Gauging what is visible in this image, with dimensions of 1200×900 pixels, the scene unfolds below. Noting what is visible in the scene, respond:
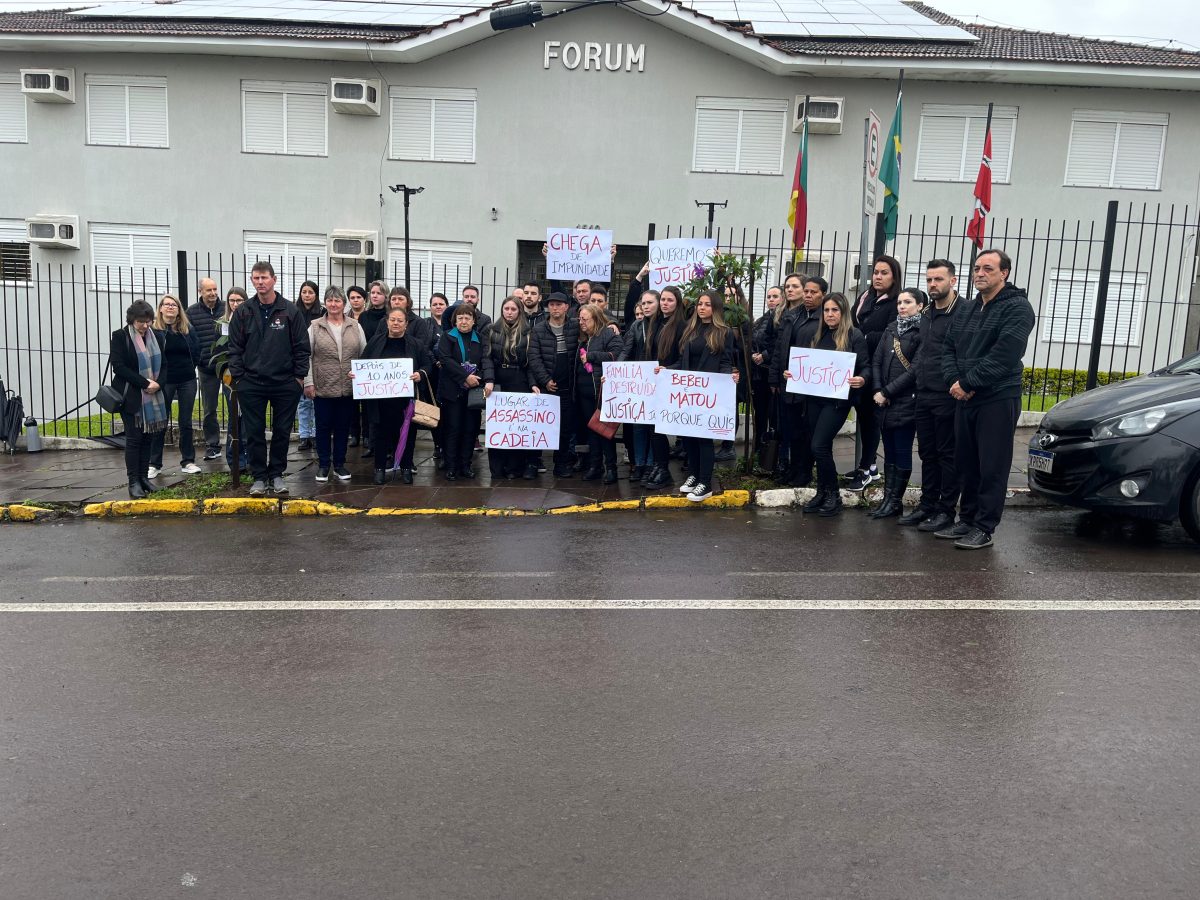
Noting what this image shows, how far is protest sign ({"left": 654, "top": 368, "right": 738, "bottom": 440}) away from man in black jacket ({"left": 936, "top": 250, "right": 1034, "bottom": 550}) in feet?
6.50

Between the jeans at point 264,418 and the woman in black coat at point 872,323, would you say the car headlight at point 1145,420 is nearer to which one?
the woman in black coat at point 872,323

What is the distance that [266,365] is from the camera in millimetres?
8883

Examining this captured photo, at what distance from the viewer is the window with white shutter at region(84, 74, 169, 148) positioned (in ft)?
65.6

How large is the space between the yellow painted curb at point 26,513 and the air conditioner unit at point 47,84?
46.9ft

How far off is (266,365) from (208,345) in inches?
95.4

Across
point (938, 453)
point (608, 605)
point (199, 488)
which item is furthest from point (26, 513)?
point (938, 453)

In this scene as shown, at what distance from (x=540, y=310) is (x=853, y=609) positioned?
Answer: 18.1 feet

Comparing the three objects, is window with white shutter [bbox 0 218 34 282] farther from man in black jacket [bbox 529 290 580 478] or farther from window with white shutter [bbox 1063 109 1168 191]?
window with white shutter [bbox 1063 109 1168 191]

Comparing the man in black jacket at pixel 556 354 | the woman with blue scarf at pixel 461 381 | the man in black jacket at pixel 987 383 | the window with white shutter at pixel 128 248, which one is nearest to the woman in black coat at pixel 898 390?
the man in black jacket at pixel 987 383

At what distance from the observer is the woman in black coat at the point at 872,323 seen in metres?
8.66

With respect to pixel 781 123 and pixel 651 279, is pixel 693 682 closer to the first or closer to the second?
pixel 651 279

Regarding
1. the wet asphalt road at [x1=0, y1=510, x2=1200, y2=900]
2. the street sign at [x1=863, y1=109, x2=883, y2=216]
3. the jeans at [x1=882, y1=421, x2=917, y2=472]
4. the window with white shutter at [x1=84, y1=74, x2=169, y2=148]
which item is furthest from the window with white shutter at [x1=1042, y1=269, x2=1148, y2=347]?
the window with white shutter at [x1=84, y1=74, x2=169, y2=148]

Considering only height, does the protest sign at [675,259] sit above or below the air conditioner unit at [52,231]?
below

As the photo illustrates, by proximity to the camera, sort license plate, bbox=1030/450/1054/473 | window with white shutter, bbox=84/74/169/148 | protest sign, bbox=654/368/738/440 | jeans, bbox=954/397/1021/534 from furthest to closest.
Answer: window with white shutter, bbox=84/74/169/148, protest sign, bbox=654/368/738/440, license plate, bbox=1030/450/1054/473, jeans, bbox=954/397/1021/534
